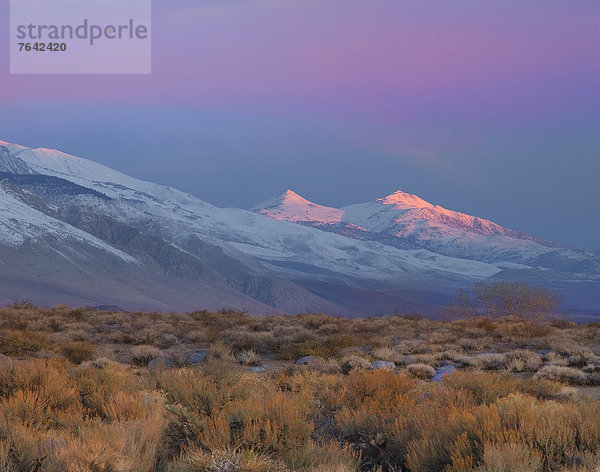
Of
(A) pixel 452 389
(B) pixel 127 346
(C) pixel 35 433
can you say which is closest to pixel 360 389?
(A) pixel 452 389

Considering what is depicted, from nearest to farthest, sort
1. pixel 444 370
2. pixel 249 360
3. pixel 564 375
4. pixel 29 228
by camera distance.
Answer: pixel 564 375, pixel 444 370, pixel 249 360, pixel 29 228

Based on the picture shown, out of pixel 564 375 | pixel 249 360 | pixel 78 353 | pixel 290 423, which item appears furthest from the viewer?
pixel 249 360

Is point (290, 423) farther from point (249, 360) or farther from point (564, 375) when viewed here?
point (249, 360)

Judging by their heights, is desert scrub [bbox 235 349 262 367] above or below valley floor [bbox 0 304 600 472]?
below

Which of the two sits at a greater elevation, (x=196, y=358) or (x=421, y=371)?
(x=421, y=371)

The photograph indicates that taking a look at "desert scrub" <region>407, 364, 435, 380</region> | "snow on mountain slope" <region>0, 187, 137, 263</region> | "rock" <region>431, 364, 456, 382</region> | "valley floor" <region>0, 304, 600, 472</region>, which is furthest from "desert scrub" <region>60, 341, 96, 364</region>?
"snow on mountain slope" <region>0, 187, 137, 263</region>

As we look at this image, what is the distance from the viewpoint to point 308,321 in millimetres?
28281

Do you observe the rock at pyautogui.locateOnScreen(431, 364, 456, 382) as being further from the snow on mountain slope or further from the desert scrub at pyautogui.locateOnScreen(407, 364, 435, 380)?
the snow on mountain slope

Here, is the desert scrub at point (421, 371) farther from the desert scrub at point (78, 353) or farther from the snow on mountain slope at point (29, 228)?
the snow on mountain slope at point (29, 228)

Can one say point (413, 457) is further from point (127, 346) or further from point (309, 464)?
point (127, 346)

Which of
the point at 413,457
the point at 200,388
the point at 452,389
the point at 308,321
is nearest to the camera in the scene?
the point at 413,457

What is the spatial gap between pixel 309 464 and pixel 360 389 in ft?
10.5

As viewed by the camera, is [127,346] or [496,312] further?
[496,312]

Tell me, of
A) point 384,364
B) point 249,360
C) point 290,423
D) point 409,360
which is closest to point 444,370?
point 384,364
